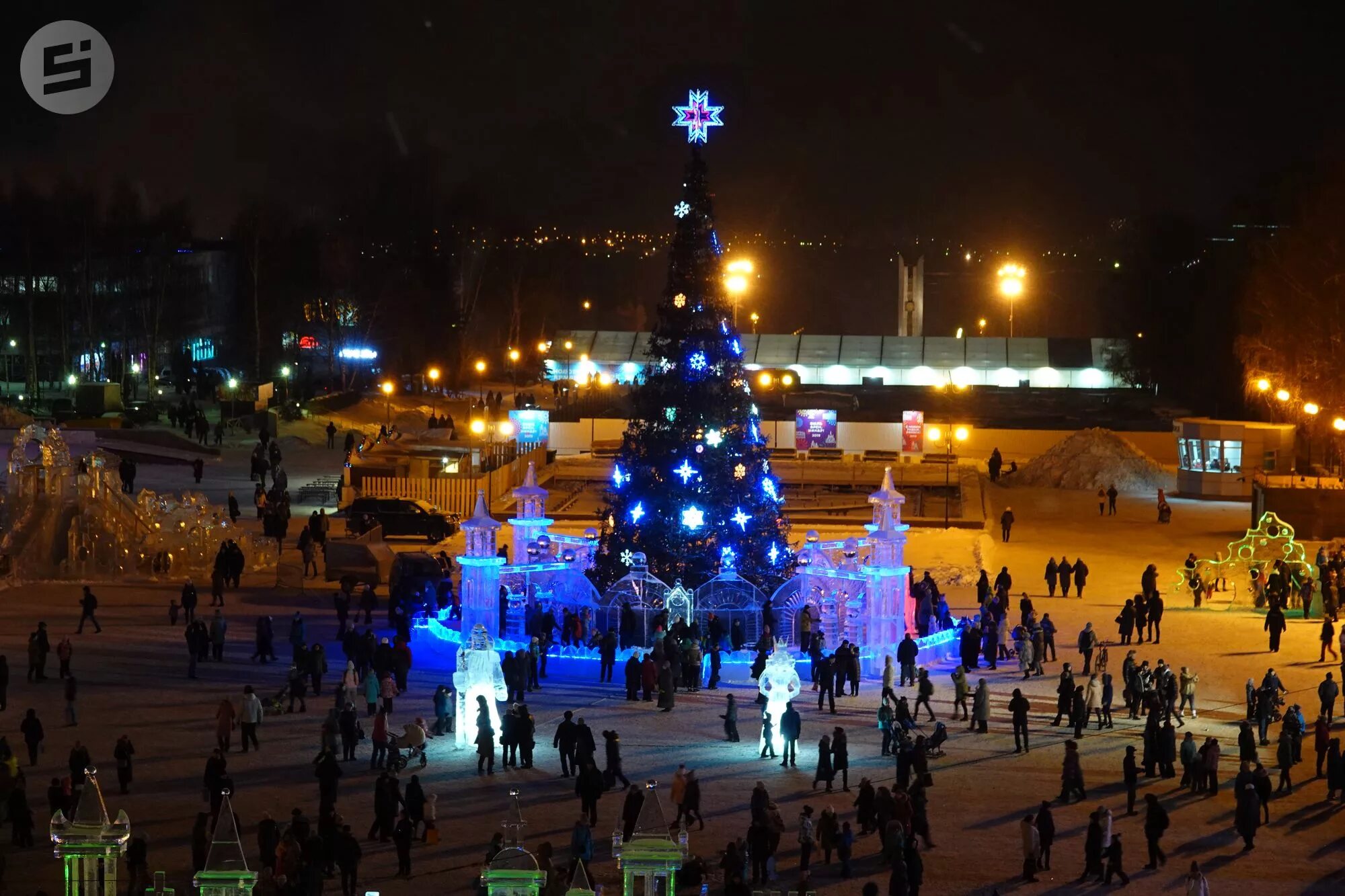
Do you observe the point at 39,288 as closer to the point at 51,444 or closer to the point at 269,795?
the point at 51,444

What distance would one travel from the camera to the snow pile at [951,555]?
34.0 m

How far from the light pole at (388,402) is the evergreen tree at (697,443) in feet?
106

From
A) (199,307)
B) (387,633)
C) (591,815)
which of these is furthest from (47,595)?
(199,307)

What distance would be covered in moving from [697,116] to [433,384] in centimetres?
4730

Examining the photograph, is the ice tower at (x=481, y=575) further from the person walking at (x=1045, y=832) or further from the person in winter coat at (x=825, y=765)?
the person walking at (x=1045, y=832)

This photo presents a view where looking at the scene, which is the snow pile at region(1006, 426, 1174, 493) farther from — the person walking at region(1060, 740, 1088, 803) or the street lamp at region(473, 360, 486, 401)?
the person walking at region(1060, 740, 1088, 803)

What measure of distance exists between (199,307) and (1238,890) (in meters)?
73.4

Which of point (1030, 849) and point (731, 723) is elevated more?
point (731, 723)

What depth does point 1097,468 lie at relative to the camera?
50469mm

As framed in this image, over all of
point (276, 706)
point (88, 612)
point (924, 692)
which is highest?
point (88, 612)

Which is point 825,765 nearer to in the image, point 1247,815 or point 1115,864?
point 1115,864

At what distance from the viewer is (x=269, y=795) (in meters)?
18.3

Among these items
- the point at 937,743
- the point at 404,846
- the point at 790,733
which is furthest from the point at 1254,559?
the point at 404,846

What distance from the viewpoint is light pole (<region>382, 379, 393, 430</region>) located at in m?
59.9
